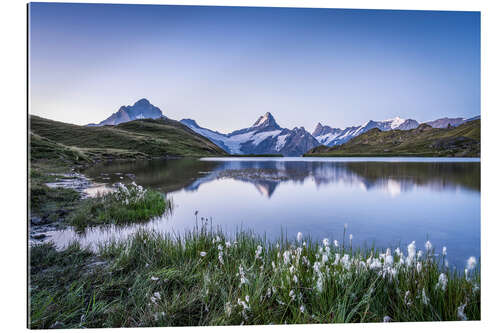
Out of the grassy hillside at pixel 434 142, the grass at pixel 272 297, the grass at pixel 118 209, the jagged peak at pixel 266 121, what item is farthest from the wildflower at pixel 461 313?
the grass at pixel 118 209

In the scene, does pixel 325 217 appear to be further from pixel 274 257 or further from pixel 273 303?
pixel 273 303

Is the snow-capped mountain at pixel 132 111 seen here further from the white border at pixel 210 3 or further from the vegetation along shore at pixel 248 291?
the vegetation along shore at pixel 248 291

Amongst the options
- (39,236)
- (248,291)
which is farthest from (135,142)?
(248,291)

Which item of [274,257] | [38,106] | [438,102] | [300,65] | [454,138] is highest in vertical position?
[300,65]

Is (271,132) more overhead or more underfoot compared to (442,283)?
more overhead

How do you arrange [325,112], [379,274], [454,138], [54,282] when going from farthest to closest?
1. [325,112]
2. [454,138]
3. [54,282]
4. [379,274]

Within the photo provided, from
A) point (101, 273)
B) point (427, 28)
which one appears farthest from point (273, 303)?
point (427, 28)

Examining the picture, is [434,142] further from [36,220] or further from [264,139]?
[36,220]

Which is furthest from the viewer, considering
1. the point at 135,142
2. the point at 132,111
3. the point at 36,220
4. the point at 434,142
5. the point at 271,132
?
the point at 135,142
